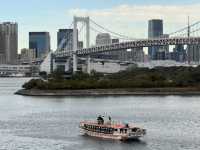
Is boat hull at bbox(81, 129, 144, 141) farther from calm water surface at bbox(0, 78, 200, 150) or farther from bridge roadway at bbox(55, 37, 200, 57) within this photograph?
bridge roadway at bbox(55, 37, 200, 57)

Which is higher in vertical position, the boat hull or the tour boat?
the tour boat

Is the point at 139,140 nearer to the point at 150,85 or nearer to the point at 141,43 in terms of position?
the point at 150,85

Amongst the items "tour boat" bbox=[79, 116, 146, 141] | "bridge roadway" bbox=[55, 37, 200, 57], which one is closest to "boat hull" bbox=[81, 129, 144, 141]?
"tour boat" bbox=[79, 116, 146, 141]

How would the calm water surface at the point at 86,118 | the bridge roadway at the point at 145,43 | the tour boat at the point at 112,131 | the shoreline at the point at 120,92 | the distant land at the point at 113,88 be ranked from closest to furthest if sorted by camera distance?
the calm water surface at the point at 86,118 < the tour boat at the point at 112,131 < the shoreline at the point at 120,92 < the distant land at the point at 113,88 < the bridge roadway at the point at 145,43

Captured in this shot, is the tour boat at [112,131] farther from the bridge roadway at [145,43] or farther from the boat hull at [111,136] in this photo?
the bridge roadway at [145,43]

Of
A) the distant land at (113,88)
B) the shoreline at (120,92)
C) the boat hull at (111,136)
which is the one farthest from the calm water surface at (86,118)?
the distant land at (113,88)

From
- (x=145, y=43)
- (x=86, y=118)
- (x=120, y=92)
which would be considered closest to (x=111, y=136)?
(x=86, y=118)
